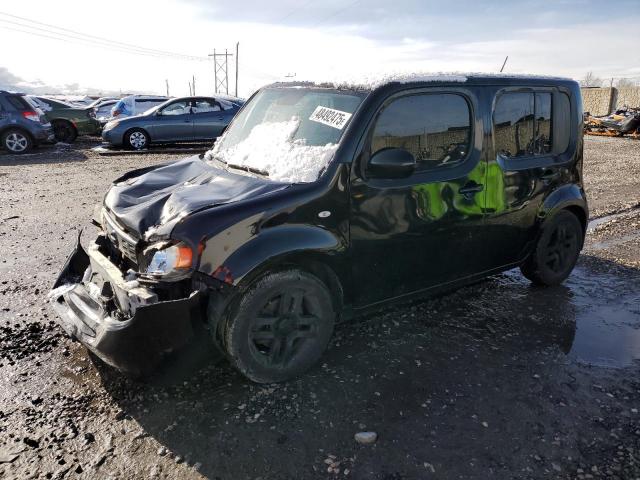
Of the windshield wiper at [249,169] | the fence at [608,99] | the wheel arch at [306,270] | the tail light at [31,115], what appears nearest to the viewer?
the wheel arch at [306,270]

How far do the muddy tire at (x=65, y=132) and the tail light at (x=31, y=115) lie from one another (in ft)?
10.8

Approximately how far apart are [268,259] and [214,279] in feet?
1.03

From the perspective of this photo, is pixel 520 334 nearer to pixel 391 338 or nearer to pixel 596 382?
pixel 596 382

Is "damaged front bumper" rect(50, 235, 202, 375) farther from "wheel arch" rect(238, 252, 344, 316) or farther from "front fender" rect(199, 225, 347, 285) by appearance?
"wheel arch" rect(238, 252, 344, 316)

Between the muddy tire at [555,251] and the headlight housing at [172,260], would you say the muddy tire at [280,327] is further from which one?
the muddy tire at [555,251]

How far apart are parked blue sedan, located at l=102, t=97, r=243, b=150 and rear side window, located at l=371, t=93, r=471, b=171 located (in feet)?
37.9

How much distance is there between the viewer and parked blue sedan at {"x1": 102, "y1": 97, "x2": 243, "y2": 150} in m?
14.0

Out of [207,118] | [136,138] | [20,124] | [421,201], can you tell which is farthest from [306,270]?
[20,124]

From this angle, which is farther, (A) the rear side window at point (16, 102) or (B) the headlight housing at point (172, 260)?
(A) the rear side window at point (16, 102)

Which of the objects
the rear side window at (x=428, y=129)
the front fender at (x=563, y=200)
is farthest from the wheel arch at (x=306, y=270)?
the front fender at (x=563, y=200)

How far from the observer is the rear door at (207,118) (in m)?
14.2

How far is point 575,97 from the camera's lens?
14.3 feet

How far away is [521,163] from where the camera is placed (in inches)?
155

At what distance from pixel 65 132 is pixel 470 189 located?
1678 centimetres
